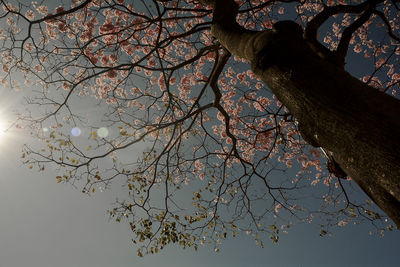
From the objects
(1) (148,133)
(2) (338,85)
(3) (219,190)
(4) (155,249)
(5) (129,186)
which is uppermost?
(1) (148,133)

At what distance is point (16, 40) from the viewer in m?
5.56

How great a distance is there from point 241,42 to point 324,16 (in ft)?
4.08

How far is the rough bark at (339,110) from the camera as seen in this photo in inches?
51.7

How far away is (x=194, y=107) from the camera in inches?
253

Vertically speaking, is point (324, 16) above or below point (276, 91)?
above

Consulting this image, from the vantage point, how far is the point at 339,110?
155 centimetres

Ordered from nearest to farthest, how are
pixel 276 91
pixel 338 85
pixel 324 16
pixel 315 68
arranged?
pixel 338 85
pixel 315 68
pixel 276 91
pixel 324 16

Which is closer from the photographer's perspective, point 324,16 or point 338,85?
point 338,85

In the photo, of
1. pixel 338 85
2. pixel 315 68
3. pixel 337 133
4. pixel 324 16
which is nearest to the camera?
pixel 337 133

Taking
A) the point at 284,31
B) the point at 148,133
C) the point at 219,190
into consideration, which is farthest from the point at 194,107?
the point at 284,31

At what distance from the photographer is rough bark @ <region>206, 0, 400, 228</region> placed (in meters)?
1.31

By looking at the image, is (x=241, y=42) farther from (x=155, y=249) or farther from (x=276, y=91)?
(x=155, y=249)

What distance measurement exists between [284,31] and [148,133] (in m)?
4.35

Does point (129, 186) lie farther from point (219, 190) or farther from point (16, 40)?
point (16, 40)
